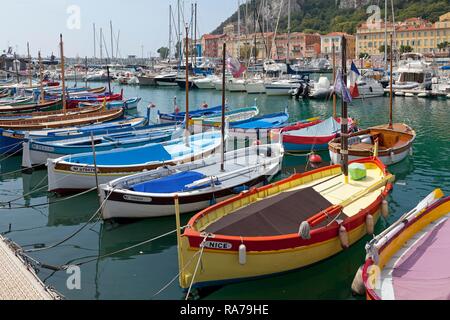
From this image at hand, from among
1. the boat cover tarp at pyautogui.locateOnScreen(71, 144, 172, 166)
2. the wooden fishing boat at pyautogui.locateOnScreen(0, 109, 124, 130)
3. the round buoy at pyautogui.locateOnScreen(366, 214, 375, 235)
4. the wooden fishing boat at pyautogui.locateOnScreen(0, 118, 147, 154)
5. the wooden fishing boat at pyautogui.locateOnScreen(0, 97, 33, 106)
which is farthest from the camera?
the wooden fishing boat at pyautogui.locateOnScreen(0, 97, 33, 106)

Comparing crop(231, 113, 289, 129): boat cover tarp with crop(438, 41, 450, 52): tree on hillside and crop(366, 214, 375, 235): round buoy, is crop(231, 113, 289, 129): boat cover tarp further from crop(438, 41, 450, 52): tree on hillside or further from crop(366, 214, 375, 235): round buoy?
crop(438, 41, 450, 52): tree on hillside

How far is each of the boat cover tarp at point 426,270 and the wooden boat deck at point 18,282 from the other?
26.1ft

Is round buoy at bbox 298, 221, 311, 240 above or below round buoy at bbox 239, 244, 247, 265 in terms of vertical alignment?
above

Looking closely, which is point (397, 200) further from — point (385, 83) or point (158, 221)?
point (385, 83)

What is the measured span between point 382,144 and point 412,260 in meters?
16.4

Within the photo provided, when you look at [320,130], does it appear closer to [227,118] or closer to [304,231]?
[227,118]

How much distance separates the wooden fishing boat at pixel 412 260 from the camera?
32.5ft

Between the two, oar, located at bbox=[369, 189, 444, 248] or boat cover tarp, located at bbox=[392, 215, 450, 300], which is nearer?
boat cover tarp, located at bbox=[392, 215, 450, 300]

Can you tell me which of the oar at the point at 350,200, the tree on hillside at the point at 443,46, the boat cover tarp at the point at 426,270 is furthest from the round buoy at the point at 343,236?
the tree on hillside at the point at 443,46

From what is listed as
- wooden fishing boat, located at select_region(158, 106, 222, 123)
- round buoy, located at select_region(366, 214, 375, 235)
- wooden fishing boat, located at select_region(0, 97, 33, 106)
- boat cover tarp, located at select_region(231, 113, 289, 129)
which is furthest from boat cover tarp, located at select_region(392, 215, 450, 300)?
wooden fishing boat, located at select_region(0, 97, 33, 106)

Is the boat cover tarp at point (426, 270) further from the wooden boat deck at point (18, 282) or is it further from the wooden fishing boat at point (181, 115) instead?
the wooden fishing boat at point (181, 115)

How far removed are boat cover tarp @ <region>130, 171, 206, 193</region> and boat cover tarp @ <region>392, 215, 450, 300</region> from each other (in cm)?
844

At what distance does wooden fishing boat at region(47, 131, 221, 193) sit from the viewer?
1939 cm

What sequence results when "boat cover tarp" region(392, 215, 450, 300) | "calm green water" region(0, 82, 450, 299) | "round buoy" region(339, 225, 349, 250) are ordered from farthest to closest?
"round buoy" region(339, 225, 349, 250), "calm green water" region(0, 82, 450, 299), "boat cover tarp" region(392, 215, 450, 300)
